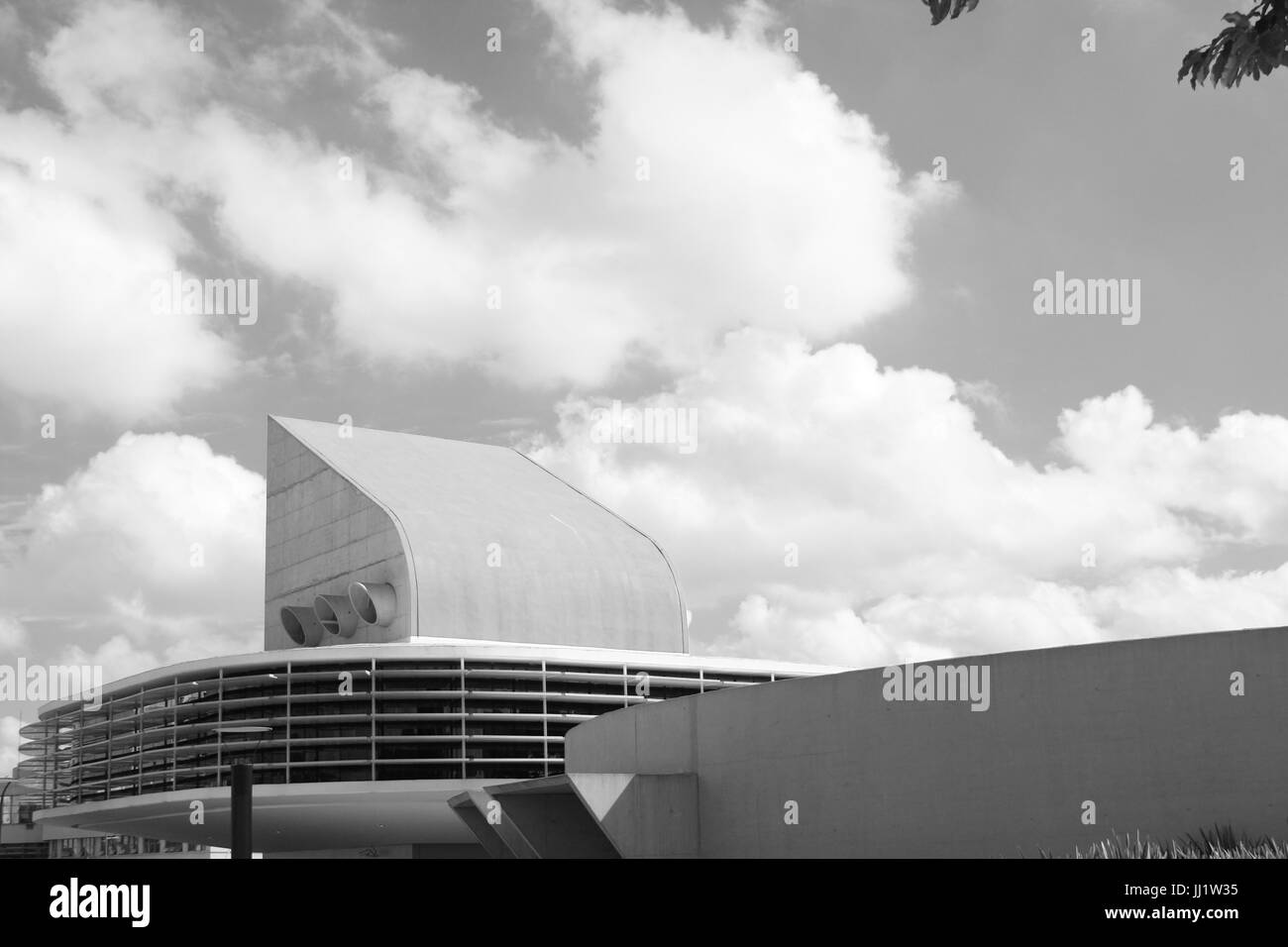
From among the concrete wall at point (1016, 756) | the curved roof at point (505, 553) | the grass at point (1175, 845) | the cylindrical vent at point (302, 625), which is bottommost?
the grass at point (1175, 845)

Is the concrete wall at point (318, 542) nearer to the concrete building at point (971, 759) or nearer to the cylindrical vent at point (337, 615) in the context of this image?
the cylindrical vent at point (337, 615)

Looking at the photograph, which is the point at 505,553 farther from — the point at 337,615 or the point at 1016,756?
the point at 1016,756

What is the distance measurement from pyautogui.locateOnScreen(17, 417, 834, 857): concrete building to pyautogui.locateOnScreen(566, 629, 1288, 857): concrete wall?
25.6m

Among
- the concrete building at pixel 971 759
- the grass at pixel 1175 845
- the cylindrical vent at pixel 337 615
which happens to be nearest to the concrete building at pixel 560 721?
the concrete building at pixel 971 759

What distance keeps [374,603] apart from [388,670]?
708cm

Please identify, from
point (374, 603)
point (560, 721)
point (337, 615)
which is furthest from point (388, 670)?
point (337, 615)

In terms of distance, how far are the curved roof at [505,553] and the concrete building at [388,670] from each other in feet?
0.34

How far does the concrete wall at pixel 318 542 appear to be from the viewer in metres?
68.2

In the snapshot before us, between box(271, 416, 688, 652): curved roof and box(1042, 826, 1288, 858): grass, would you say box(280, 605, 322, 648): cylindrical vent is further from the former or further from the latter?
box(1042, 826, 1288, 858): grass

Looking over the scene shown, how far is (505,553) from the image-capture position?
2795 inches
